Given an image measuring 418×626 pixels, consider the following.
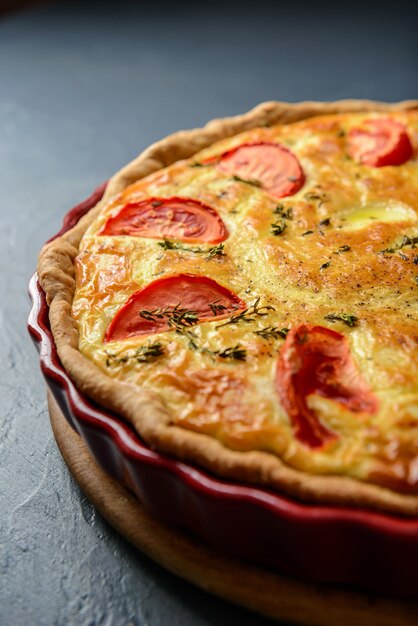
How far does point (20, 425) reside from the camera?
144 inches

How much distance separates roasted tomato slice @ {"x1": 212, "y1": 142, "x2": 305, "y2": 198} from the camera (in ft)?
13.1

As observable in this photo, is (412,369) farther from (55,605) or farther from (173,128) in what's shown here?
(173,128)

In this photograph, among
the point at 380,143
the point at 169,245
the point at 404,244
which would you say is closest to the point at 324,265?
the point at 404,244

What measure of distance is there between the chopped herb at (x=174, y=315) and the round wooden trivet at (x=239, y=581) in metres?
0.63

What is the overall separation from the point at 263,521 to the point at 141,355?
2.60 ft

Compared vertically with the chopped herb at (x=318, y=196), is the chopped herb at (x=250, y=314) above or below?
below

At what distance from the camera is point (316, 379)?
289 centimetres

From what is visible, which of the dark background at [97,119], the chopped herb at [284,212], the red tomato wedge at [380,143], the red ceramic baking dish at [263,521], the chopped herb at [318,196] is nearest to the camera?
the red ceramic baking dish at [263,521]

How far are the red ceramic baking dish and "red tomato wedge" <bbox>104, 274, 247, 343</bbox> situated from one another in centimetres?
36

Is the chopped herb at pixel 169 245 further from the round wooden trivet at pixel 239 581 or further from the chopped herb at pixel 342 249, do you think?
the round wooden trivet at pixel 239 581

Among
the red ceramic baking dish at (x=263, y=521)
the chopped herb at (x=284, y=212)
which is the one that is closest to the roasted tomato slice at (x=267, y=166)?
the chopped herb at (x=284, y=212)

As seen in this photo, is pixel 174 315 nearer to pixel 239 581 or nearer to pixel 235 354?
pixel 235 354

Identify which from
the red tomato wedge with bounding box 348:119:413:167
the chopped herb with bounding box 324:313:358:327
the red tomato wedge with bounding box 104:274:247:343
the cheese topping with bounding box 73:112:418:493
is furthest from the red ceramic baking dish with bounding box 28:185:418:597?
the red tomato wedge with bounding box 348:119:413:167

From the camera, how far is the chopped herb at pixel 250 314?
3.15 metres
